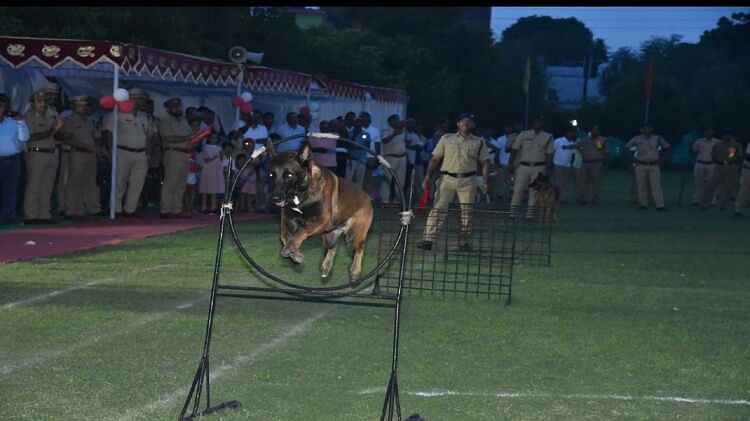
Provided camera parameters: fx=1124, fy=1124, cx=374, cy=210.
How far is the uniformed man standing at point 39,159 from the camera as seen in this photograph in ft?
61.3

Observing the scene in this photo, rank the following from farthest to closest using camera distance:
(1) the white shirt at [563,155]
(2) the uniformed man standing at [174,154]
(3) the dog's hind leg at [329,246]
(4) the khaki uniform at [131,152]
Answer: (1) the white shirt at [563,155] < (2) the uniformed man standing at [174,154] < (4) the khaki uniform at [131,152] < (3) the dog's hind leg at [329,246]

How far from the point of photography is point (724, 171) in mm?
31281

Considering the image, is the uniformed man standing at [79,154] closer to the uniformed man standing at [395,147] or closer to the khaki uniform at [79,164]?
the khaki uniform at [79,164]

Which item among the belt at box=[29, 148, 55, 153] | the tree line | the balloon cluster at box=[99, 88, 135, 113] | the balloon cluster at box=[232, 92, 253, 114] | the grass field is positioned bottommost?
the grass field

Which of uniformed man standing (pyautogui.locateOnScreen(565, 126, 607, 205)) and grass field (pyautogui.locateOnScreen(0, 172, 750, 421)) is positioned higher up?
uniformed man standing (pyautogui.locateOnScreen(565, 126, 607, 205))

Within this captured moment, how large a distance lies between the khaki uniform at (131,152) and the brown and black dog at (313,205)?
10547mm

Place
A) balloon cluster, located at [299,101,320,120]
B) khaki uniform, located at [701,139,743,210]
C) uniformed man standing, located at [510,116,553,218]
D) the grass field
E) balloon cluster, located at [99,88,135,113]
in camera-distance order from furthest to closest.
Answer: khaki uniform, located at [701,139,743,210] → balloon cluster, located at [299,101,320,120] → uniformed man standing, located at [510,116,553,218] → balloon cluster, located at [99,88,135,113] → the grass field

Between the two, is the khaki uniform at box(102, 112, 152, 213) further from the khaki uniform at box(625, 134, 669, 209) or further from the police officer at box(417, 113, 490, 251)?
the khaki uniform at box(625, 134, 669, 209)

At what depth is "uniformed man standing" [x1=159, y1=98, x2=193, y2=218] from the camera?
2133 centimetres

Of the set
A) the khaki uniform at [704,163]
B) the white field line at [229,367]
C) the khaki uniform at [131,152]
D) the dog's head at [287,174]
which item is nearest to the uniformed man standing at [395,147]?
the khaki uniform at [131,152]

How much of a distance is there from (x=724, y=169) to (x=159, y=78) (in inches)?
680

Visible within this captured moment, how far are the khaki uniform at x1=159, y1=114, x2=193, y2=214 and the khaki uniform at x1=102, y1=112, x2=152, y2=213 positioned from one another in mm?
541

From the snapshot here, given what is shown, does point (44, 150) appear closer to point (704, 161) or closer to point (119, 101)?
point (119, 101)

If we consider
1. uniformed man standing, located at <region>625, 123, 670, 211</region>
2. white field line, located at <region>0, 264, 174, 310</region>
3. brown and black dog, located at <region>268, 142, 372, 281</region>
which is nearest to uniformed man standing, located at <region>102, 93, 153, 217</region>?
white field line, located at <region>0, 264, 174, 310</region>
